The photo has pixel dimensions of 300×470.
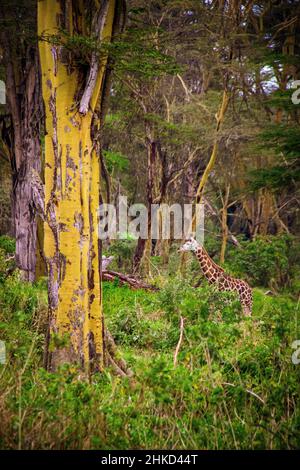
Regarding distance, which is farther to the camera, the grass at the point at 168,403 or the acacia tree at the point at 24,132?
the acacia tree at the point at 24,132

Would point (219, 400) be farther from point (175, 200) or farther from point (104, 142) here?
point (175, 200)

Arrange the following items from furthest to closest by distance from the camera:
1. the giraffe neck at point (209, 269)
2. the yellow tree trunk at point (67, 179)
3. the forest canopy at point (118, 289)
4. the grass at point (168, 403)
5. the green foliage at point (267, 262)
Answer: the green foliage at point (267, 262), the giraffe neck at point (209, 269), the yellow tree trunk at point (67, 179), the forest canopy at point (118, 289), the grass at point (168, 403)

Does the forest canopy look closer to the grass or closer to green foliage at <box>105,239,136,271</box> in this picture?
the grass

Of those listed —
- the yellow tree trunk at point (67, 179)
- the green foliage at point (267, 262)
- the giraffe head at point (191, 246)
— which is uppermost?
the yellow tree trunk at point (67, 179)

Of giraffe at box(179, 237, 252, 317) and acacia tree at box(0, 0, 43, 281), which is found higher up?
acacia tree at box(0, 0, 43, 281)

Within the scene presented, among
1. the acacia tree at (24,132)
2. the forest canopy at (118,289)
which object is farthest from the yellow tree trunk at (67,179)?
the acacia tree at (24,132)

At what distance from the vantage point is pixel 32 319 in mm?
7613

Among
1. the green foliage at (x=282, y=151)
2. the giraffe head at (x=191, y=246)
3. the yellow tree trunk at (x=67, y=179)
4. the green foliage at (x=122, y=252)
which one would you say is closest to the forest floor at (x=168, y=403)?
the yellow tree trunk at (x=67, y=179)

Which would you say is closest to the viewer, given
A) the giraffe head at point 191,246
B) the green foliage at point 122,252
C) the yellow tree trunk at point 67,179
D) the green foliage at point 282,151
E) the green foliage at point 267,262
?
the yellow tree trunk at point 67,179

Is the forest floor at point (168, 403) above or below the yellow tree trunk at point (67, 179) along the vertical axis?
below

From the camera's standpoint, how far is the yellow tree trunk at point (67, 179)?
616cm

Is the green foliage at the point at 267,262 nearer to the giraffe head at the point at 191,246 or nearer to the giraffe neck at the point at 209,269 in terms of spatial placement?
the giraffe head at the point at 191,246

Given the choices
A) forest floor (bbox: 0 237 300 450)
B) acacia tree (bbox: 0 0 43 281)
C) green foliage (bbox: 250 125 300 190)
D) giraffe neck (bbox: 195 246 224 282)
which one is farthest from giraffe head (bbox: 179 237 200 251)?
forest floor (bbox: 0 237 300 450)

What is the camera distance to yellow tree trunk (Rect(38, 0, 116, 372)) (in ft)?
20.2
